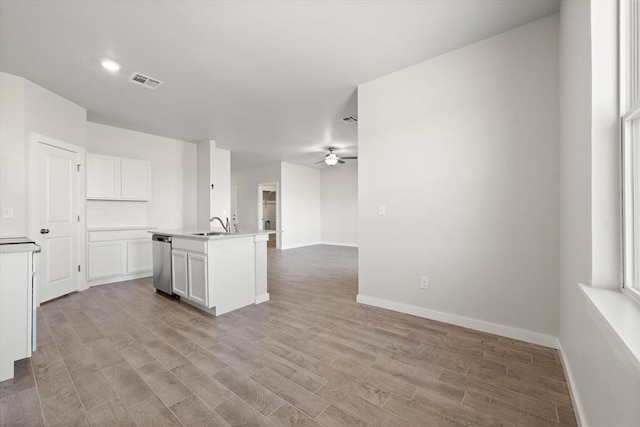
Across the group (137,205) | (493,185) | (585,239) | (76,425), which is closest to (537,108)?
(493,185)

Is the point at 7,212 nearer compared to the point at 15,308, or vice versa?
the point at 15,308

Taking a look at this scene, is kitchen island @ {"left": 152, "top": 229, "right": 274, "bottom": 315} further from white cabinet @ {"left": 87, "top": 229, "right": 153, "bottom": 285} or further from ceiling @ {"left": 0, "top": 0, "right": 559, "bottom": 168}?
ceiling @ {"left": 0, "top": 0, "right": 559, "bottom": 168}

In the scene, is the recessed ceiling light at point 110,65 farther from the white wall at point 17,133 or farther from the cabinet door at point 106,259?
the cabinet door at point 106,259

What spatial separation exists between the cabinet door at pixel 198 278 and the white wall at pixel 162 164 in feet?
8.85

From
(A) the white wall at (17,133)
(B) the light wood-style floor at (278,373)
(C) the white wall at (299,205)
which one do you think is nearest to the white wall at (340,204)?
(C) the white wall at (299,205)

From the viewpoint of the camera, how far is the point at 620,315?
0.97 metres

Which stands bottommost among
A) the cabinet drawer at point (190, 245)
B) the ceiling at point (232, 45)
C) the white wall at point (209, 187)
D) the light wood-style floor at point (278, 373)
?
the light wood-style floor at point (278, 373)

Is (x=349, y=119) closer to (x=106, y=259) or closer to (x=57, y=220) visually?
(x=57, y=220)

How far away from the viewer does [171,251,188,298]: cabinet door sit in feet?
10.7

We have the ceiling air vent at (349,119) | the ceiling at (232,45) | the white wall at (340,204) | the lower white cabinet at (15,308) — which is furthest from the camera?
the white wall at (340,204)

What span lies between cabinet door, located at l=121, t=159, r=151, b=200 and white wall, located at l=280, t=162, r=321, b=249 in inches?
150

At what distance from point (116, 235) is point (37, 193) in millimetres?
1303

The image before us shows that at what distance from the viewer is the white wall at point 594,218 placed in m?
0.97

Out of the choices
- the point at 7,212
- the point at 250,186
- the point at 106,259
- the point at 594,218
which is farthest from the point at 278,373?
the point at 250,186
